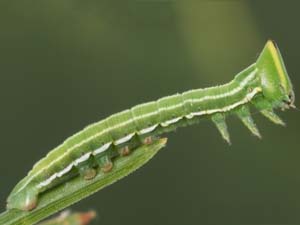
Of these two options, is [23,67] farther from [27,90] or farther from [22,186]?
[22,186]

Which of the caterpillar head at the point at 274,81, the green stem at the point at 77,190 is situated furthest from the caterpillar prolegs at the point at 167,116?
the green stem at the point at 77,190

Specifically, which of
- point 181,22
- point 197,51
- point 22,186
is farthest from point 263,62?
point 181,22

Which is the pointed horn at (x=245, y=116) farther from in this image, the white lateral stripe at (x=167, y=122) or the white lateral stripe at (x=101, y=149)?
the white lateral stripe at (x=101, y=149)

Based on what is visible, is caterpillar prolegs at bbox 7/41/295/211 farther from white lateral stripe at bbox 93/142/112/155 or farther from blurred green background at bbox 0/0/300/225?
blurred green background at bbox 0/0/300/225

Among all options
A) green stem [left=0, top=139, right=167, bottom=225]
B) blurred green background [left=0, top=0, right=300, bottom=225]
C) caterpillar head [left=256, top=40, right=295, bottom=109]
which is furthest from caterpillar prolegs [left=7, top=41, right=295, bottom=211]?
blurred green background [left=0, top=0, right=300, bottom=225]

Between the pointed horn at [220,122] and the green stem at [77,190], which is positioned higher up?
the pointed horn at [220,122]

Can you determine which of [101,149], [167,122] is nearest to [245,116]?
[167,122]
